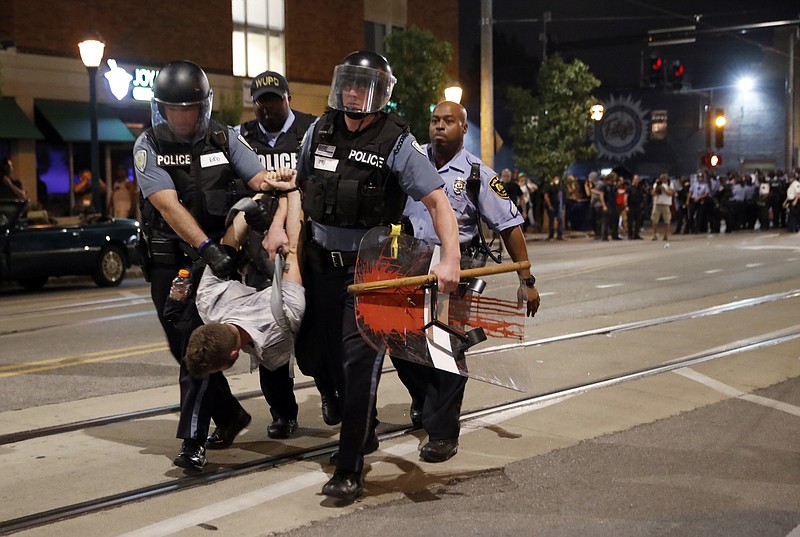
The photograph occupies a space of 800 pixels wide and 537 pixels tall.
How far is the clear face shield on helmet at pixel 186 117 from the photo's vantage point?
546 centimetres

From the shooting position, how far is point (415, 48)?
99.6ft

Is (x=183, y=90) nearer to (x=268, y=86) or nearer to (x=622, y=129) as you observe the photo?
(x=268, y=86)

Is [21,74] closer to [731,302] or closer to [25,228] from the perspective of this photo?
[25,228]

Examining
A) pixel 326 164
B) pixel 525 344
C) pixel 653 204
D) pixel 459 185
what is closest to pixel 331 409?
pixel 459 185

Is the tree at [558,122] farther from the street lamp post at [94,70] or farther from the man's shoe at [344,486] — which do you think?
the man's shoe at [344,486]

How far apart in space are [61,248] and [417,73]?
15.9m

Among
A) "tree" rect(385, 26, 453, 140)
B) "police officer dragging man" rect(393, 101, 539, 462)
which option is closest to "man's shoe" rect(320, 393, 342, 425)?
"police officer dragging man" rect(393, 101, 539, 462)

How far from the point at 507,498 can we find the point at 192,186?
2227 millimetres

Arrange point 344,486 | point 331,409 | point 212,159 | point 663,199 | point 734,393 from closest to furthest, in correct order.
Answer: point 344,486, point 212,159, point 331,409, point 734,393, point 663,199

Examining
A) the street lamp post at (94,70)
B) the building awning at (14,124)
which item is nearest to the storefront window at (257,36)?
the building awning at (14,124)

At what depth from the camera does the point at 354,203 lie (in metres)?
5.16

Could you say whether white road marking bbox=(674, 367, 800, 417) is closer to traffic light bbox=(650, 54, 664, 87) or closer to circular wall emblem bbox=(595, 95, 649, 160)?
traffic light bbox=(650, 54, 664, 87)

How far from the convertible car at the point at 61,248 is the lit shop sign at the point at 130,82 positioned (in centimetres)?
898

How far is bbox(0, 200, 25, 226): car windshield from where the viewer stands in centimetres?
1573
